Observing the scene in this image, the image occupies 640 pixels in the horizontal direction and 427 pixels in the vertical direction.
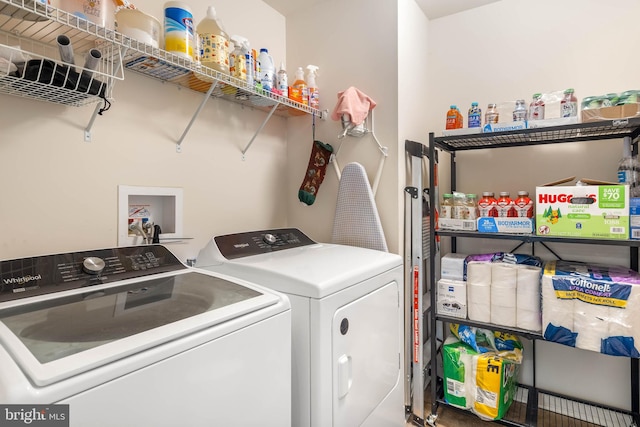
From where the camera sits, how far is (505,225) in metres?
1.89

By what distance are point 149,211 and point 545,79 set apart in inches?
94.8

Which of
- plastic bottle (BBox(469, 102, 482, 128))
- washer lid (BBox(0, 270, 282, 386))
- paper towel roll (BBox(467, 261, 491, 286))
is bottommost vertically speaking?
paper towel roll (BBox(467, 261, 491, 286))

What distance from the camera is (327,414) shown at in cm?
123

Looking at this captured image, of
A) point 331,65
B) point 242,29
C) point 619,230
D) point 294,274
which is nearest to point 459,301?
point 619,230

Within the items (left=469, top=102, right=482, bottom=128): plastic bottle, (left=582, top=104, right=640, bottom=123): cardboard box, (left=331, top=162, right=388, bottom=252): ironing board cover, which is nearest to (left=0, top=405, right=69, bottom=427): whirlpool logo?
(left=331, top=162, right=388, bottom=252): ironing board cover

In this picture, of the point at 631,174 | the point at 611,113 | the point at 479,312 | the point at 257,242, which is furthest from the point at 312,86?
the point at 631,174

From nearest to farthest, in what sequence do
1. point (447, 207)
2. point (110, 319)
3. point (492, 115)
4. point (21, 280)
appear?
point (110, 319) < point (21, 280) < point (492, 115) < point (447, 207)

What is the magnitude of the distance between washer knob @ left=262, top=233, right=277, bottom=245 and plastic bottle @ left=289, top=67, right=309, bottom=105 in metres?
0.83

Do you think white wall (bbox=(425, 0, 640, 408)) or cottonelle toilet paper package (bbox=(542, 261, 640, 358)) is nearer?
cottonelle toilet paper package (bbox=(542, 261, 640, 358))

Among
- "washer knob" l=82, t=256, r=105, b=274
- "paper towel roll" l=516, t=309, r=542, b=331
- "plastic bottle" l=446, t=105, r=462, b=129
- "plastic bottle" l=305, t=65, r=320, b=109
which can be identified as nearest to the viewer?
"washer knob" l=82, t=256, r=105, b=274

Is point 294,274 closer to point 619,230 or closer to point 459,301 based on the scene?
point 459,301

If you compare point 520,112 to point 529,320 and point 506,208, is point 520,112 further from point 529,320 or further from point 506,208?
point 529,320

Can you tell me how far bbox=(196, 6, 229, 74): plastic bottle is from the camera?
5.02ft

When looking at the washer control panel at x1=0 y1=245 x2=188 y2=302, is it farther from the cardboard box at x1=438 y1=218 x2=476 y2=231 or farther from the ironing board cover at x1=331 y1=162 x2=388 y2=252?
the cardboard box at x1=438 y1=218 x2=476 y2=231
